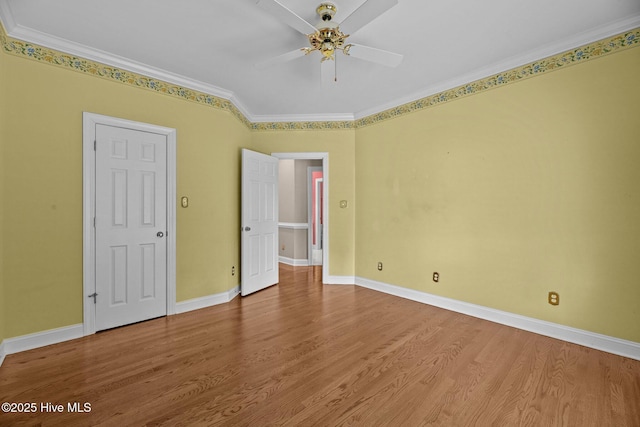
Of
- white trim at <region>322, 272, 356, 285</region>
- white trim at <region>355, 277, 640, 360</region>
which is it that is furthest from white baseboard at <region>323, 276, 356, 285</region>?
white trim at <region>355, 277, 640, 360</region>

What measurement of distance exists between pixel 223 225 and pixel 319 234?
2.80 m

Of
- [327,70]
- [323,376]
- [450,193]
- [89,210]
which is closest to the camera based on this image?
[323,376]

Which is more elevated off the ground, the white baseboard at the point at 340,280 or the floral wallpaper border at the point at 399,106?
the floral wallpaper border at the point at 399,106

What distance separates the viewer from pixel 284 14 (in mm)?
1864

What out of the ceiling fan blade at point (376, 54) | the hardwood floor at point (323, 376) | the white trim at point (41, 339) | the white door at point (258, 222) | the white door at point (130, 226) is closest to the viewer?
the hardwood floor at point (323, 376)

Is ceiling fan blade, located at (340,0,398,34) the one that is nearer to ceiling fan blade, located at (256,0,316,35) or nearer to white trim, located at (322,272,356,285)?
ceiling fan blade, located at (256,0,316,35)

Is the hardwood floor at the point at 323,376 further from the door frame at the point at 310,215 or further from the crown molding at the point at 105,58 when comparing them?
the door frame at the point at 310,215

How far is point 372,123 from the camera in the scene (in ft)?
13.9

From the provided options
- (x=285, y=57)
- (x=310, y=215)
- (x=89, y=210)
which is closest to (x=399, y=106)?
(x=285, y=57)

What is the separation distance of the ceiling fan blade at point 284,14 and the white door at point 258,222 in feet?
6.95

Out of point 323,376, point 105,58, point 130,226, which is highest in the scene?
point 105,58

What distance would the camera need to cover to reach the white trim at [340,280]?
4500 mm

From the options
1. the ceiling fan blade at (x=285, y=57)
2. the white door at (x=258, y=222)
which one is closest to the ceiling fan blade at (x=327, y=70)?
the ceiling fan blade at (x=285, y=57)

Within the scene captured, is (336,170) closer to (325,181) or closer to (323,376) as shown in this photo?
(325,181)
